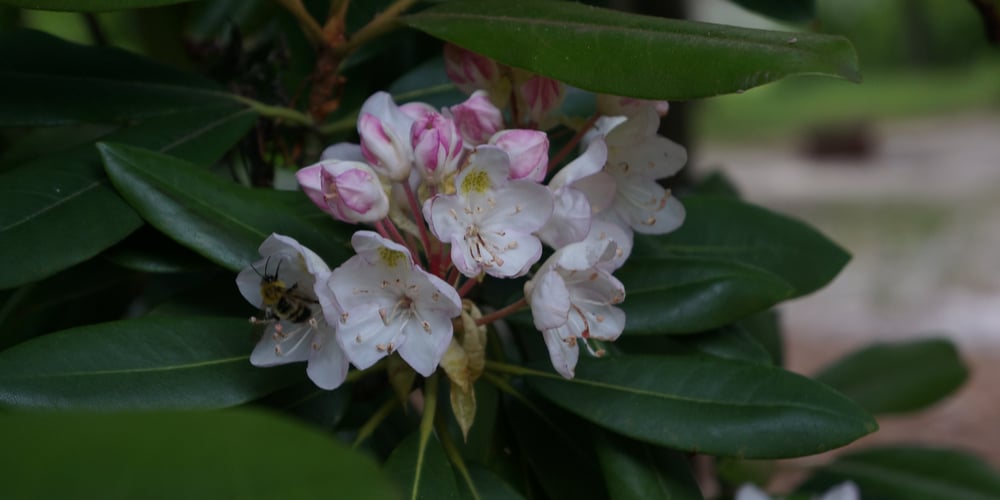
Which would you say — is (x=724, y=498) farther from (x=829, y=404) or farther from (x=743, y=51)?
(x=743, y=51)

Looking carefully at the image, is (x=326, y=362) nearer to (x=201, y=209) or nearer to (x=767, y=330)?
(x=201, y=209)

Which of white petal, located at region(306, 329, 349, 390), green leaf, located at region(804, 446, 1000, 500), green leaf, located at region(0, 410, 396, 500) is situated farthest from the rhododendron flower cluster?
green leaf, located at region(804, 446, 1000, 500)

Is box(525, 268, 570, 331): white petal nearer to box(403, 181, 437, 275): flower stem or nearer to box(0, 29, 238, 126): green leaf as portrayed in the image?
box(403, 181, 437, 275): flower stem

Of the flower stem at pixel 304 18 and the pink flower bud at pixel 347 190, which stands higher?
the flower stem at pixel 304 18

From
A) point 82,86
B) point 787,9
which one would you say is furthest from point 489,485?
point 787,9

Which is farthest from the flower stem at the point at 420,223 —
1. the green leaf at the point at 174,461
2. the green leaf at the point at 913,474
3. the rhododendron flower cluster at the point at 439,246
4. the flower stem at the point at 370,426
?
the green leaf at the point at 913,474

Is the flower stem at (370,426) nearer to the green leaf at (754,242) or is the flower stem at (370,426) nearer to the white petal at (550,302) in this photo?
the white petal at (550,302)
